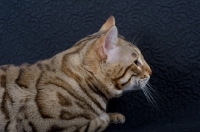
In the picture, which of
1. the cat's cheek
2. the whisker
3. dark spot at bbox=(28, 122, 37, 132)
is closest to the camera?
dark spot at bbox=(28, 122, 37, 132)

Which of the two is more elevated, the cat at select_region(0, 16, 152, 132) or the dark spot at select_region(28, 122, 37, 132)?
the cat at select_region(0, 16, 152, 132)

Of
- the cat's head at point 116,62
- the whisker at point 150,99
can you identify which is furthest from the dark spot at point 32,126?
the whisker at point 150,99

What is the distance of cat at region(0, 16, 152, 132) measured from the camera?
2.77 ft

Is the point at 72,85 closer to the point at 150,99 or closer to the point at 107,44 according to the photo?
the point at 107,44

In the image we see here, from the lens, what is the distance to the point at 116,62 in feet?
2.97

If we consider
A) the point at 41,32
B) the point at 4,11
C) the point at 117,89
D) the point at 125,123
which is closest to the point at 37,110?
the point at 117,89

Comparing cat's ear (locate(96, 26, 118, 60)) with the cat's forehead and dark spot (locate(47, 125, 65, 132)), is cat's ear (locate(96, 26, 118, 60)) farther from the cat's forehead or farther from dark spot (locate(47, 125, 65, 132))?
dark spot (locate(47, 125, 65, 132))

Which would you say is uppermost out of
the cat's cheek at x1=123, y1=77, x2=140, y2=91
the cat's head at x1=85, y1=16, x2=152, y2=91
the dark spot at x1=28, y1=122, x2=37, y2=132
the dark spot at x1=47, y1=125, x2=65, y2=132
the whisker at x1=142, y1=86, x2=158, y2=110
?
the cat's head at x1=85, y1=16, x2=152, y2=91

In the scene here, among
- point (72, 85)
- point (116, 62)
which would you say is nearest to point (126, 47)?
point (116, 62)

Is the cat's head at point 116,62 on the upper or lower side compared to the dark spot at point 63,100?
upper

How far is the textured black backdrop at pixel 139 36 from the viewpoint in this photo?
1146 mm

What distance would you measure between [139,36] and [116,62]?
33 cm

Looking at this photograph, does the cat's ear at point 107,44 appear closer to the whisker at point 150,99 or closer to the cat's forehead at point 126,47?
the cat's forehead at point 126,47

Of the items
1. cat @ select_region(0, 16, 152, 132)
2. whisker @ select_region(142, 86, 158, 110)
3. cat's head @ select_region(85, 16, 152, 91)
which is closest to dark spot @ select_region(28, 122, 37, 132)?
cat @ select_region(0, 16, 152, 132)
